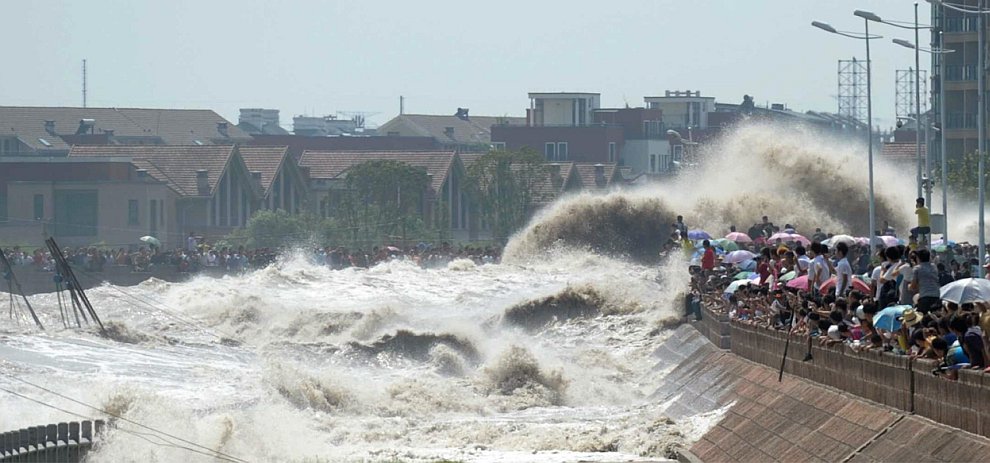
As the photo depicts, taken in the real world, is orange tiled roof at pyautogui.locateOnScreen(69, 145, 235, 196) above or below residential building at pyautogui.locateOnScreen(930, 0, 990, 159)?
below

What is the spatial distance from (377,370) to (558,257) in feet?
77.6

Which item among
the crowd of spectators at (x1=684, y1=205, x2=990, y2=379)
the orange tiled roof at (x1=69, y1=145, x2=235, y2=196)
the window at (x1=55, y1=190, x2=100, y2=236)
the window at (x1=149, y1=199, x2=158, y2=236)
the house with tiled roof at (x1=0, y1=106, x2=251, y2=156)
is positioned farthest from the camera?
the house with tiled roof at (x1=0, y1=106, x2=251, y2=156)

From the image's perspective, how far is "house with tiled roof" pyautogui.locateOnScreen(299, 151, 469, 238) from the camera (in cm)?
9981

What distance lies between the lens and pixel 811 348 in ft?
80.3

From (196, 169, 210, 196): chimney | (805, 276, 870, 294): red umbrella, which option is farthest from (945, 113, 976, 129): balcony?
(805, 276, 870, 294): red umbrella

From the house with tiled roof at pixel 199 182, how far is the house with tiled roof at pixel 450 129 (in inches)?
1804

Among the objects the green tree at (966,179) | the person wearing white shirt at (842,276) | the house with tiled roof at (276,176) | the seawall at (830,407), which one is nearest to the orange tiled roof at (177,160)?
the house with tiled roof at (276,176)

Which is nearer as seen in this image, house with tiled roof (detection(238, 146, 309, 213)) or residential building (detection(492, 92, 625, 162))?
house with tiled roof (detection(238, 146, 309, 213))

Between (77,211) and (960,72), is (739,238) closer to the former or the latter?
(960,72)

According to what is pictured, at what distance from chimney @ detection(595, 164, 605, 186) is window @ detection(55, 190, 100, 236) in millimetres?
34070

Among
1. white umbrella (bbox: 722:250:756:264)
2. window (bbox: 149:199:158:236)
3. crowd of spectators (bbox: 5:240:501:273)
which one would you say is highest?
window (bbox: 149:199:158:236)

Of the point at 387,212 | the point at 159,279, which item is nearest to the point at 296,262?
the point at 159,279

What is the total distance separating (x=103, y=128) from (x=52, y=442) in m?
104

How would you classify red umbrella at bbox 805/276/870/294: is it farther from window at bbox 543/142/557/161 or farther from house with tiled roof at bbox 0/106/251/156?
window at bbox 543/142/557/161
